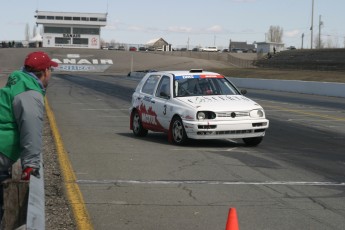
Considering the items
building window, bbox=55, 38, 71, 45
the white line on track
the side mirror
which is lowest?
the white line on track

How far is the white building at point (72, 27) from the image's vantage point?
128m

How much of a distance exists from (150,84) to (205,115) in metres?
2.77

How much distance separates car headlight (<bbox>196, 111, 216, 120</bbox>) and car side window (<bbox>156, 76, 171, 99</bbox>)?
1363 mm

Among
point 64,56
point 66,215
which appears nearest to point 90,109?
point 66,215

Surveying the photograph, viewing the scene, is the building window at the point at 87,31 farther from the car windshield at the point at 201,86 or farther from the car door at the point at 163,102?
the car windshield at the point at 201,86

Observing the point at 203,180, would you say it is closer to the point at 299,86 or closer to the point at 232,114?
the point at 232,114

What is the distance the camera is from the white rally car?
38.6 feet

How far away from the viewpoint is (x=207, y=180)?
866 cm

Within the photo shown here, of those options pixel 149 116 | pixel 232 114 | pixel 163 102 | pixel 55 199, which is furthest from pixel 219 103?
pixel 55 199

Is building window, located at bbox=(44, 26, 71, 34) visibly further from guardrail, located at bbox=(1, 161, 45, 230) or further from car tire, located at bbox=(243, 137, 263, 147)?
guardrail, located at bbox=(1, 161, 45, 230)

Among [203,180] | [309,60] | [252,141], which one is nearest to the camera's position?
[203,180]

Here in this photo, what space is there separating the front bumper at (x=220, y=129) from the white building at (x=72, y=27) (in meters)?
119

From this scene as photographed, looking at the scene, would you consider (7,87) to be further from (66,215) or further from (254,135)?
(254,135)

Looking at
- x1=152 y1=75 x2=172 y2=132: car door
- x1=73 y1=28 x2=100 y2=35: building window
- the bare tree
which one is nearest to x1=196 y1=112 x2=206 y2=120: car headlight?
x1=152 y1=75 x2=172 y2=132: car door
